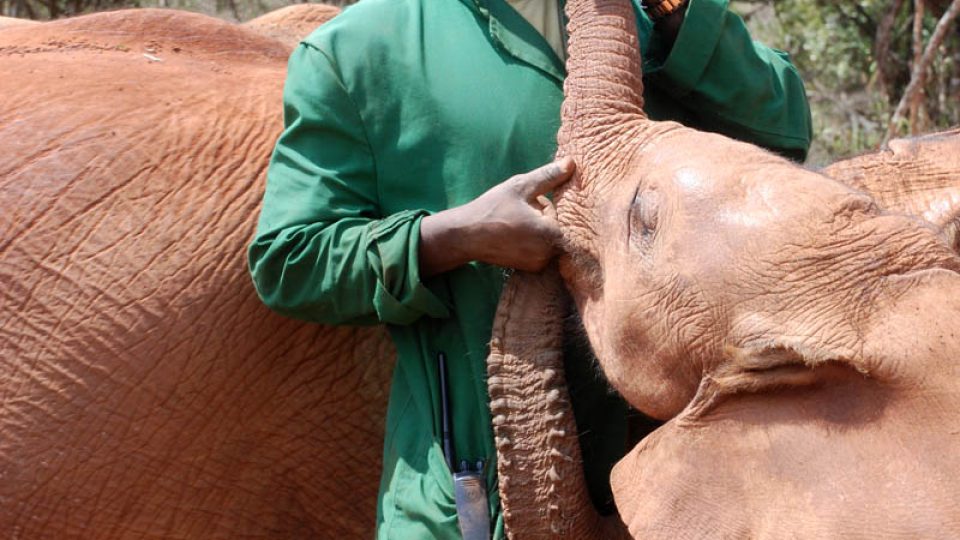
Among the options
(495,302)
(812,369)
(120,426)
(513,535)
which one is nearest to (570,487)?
(513,535)

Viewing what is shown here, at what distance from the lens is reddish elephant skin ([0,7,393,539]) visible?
3.51 metres

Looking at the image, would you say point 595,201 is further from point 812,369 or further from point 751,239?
point 812,369

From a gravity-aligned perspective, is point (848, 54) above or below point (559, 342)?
below

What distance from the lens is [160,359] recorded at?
138 inches

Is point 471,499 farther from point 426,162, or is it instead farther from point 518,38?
point 518,38

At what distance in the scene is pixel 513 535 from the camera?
2.88 m

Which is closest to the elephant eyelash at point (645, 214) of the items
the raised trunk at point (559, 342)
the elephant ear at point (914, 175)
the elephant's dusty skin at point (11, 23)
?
the raised trunk at point (559, 342)

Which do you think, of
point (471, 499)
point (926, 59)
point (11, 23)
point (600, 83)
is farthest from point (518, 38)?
point (926, 59)

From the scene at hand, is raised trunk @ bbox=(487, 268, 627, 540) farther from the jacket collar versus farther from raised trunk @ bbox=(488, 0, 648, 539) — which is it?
the jacket collar

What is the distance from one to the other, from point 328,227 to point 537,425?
0.57 metres

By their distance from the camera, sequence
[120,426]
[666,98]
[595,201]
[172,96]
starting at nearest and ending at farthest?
[595,201] → [666,98] → [120,426] → [172,96]

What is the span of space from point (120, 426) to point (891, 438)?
1.89 m

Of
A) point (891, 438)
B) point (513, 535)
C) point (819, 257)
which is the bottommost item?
point (513, 535)

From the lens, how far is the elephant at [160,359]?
351 cm
